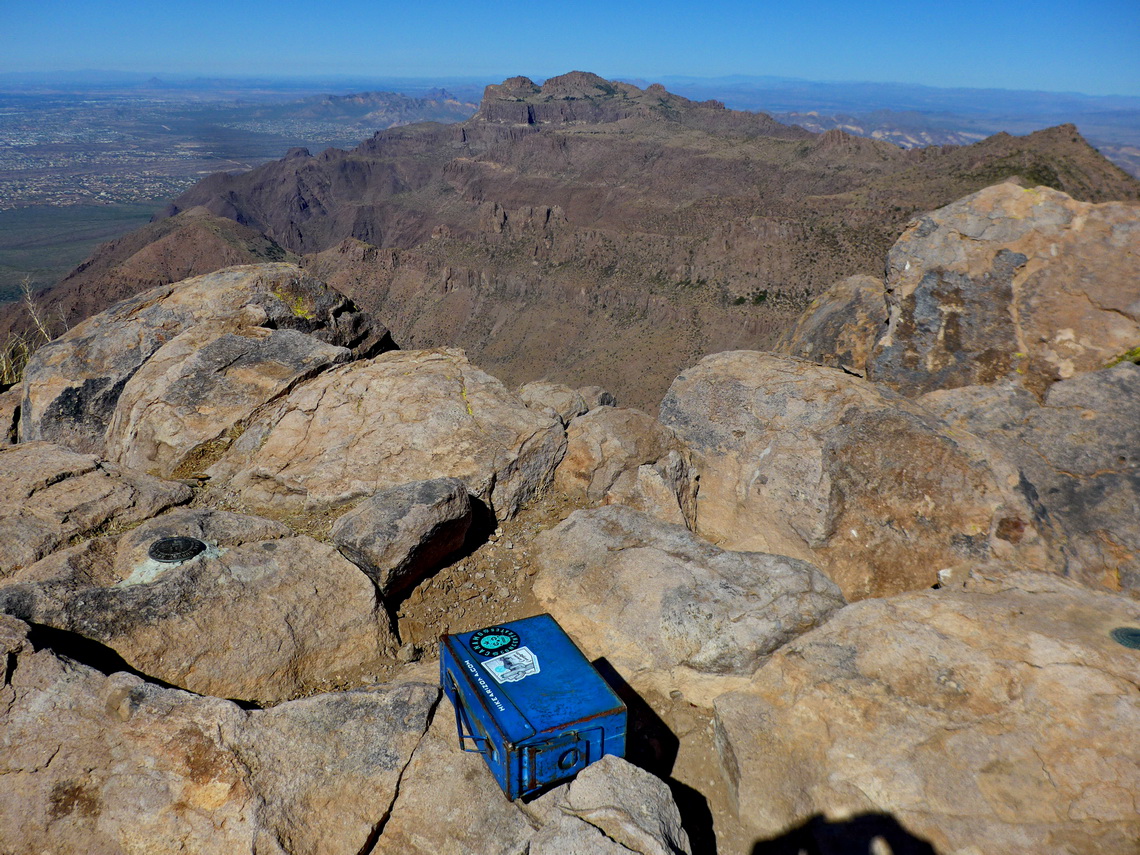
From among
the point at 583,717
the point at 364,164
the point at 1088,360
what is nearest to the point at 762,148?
the point at 364,164

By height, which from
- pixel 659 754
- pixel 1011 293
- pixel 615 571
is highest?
pixel 1011 293

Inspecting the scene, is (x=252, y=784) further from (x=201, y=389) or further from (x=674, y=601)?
(x=201, y=389)

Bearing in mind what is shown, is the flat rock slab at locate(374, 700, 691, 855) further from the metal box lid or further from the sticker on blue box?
the sticker on blue box

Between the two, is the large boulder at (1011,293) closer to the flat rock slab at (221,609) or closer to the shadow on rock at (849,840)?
the shadow on rock at (849,840)

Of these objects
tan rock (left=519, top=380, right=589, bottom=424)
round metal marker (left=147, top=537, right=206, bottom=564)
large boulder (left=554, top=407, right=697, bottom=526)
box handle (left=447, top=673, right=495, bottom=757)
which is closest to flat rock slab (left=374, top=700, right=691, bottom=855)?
box handle (left=447, top=673, right=495, bottom=757)

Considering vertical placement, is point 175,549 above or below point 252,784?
above

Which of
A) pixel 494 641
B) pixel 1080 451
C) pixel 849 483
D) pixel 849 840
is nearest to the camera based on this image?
pixel 849 840

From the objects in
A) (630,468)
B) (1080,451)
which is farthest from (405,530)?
(1080,451)
